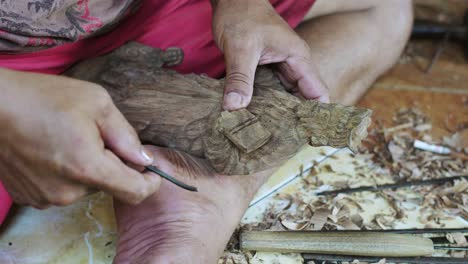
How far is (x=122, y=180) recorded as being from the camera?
0.84 metres

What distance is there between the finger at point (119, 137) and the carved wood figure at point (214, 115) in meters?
0.23

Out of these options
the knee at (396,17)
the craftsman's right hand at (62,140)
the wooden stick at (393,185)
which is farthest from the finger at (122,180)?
the knee at (396,17)

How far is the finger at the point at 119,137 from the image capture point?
83 cm

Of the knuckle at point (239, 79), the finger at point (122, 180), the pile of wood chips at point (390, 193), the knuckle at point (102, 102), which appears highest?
the knuckle at point (102, 102)

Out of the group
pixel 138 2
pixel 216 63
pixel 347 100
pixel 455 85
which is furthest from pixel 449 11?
pixel 138 2

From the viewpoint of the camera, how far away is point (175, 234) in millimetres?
1096

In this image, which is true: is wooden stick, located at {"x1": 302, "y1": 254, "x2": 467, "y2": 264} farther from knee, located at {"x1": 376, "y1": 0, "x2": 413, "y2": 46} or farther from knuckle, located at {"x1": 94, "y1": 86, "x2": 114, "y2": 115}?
knee, located at {"x1": 376, "y1": 0, "x2": 413, "y2": 46}

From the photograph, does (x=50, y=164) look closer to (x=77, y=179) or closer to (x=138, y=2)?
(x=77, y=179)

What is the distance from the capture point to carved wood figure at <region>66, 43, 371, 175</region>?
1.04 meters

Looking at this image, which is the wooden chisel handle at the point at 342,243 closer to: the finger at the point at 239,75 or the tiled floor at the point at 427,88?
the finger at the point at 239,75

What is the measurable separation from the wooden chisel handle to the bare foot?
0.08 meters

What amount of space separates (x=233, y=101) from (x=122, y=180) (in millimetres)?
353

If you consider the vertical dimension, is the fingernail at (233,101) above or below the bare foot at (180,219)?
above

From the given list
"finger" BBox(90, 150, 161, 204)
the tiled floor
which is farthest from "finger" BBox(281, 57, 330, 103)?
the tiled floor
